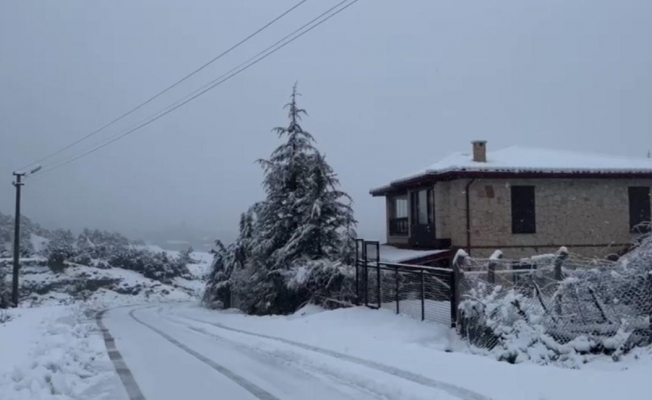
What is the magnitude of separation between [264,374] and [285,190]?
1587cm

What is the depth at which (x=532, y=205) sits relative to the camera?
80.9 feet

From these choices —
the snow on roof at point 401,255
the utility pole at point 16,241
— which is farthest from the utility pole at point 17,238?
the snow on roof at point 401,255

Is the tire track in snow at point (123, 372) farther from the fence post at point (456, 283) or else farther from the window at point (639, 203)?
the window at point (639, 203)

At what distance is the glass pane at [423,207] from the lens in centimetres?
2591

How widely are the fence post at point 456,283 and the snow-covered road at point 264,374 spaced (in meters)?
3.05

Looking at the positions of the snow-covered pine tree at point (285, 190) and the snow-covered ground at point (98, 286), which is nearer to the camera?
the snow-covered pine tree at point (285, 190)

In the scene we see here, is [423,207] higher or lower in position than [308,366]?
higher

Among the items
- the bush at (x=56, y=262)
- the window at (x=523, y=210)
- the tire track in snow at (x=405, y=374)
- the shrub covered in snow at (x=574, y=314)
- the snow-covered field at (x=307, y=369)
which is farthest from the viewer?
the bush at (x=56, y=262)

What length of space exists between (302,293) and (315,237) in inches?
87.3

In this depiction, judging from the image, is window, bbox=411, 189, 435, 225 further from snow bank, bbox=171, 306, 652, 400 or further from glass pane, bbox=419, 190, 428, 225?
snow bank, bbox=171, 306, 652, 400

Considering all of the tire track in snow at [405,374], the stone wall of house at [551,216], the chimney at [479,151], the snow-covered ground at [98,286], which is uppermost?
the chimney at [479,151]

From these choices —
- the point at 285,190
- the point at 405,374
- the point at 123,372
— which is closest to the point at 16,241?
the point at 285,190

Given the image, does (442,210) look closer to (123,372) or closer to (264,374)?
(264,374)

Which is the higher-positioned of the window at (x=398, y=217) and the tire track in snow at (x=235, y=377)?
the window at (x=398, y=217)
